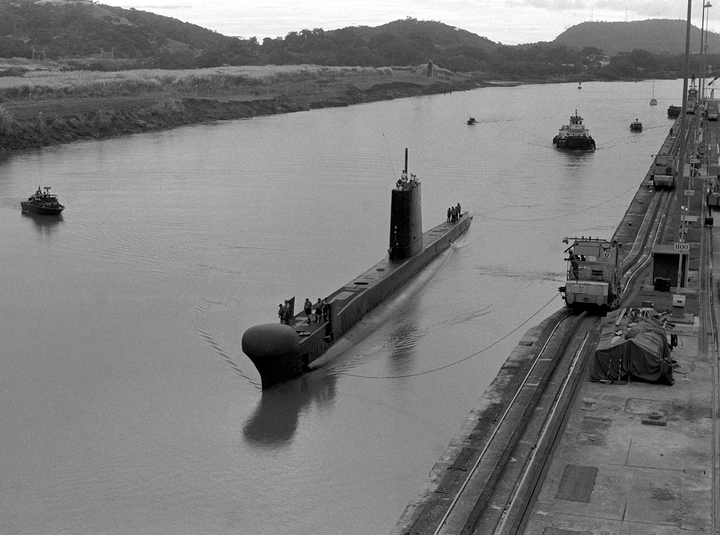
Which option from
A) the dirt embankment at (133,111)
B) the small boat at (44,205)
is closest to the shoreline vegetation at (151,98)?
the dirt embankment at (133,111)

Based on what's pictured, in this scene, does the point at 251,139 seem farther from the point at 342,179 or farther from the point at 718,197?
the point at 718,197

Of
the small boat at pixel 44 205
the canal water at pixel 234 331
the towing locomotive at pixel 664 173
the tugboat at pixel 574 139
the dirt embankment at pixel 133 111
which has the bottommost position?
the canal water at pixel 234 331

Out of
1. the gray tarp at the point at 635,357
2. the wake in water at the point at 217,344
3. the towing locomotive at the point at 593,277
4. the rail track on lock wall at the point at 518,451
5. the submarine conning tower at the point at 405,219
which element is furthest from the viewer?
the submarine conning tower at the point at 405,219

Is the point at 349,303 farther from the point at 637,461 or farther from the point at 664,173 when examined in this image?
the point at 664,173

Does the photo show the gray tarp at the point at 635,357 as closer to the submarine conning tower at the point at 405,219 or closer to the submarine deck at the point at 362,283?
the submarine deck at the point at 362,283

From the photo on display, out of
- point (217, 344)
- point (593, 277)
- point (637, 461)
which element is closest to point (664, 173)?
point (593, 277)
